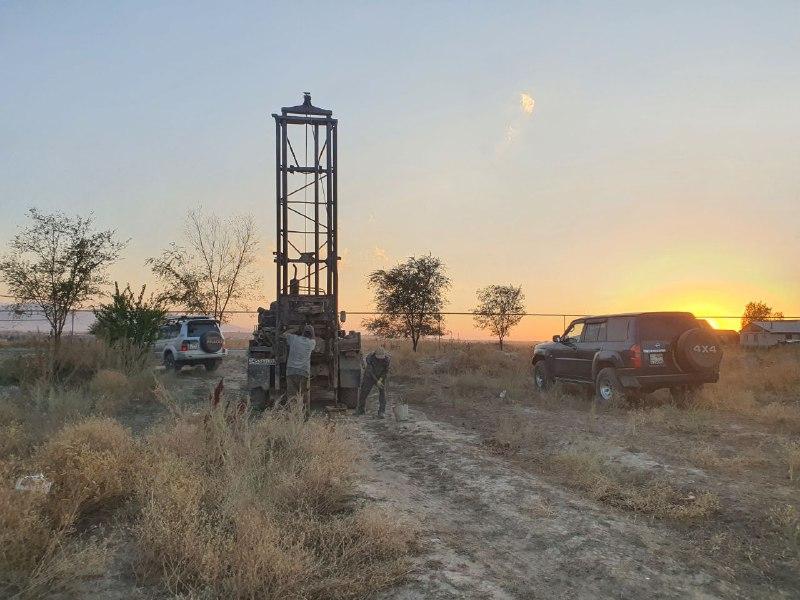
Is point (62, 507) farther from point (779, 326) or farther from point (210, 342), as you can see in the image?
point (779, 326)

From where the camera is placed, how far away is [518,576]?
4.15 meters

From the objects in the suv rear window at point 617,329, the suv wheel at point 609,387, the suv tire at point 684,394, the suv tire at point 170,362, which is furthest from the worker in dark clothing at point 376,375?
the suv tire at point 170,362

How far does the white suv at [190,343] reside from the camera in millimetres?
18672

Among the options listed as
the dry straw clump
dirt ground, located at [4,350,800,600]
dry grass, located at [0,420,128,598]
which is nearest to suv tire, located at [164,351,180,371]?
dirt ground, located at [4,350,800,600]

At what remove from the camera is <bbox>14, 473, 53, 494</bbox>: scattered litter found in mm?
4646

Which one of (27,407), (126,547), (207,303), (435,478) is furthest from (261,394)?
(207,303)

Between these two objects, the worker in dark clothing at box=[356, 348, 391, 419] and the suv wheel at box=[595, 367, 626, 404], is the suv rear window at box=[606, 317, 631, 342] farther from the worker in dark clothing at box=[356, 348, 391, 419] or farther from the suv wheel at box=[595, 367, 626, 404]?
the worker in dark clothing at box=[356, 348, 391, 419]

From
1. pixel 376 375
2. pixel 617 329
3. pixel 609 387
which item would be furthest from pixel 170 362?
Result: pixel 617 329

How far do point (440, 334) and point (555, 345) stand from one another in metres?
18.9

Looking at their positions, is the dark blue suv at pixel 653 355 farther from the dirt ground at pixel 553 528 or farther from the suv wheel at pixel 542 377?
the dirt ground at pixel 553 528

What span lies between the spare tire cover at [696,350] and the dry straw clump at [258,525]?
8.06 meters

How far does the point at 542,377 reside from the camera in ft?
49.5

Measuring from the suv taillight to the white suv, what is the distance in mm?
13380

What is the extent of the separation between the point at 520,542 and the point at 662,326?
8309mm
